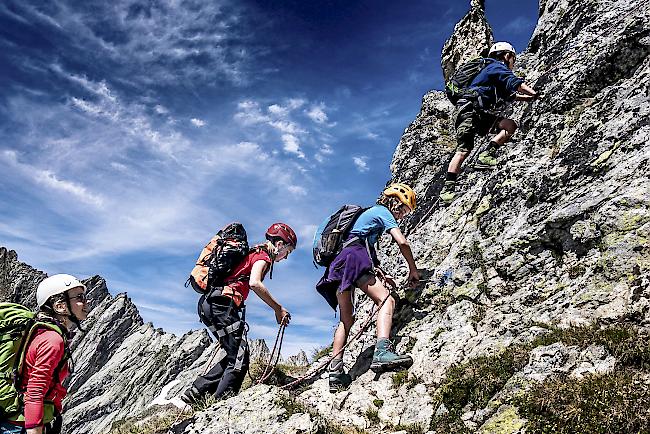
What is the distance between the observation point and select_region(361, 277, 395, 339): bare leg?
8453 mm

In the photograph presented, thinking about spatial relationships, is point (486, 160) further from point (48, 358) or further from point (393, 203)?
point (48, 358)

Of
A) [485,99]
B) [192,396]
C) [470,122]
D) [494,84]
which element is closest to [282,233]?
[192,396]

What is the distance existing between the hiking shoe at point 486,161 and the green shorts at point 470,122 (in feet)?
2.72

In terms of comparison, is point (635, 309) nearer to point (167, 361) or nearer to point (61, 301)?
point (61, 301)

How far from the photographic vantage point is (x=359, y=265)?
348 inches

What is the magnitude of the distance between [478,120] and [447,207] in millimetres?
2786

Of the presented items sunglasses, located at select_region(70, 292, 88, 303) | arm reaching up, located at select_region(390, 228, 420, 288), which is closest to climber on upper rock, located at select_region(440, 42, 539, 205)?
arm reaching up, located at select_region(390, 228, 420, 288)

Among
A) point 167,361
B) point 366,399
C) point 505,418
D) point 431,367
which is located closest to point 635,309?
point 505,418

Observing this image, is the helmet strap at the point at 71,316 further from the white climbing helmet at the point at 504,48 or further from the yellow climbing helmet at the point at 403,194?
the white climbing helmet at the point at 504,48

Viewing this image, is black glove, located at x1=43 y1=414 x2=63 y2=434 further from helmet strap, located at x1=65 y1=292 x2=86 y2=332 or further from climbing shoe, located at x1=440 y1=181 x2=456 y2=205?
climbing shoe, located at x1=440 y1=181 x2=456 y2=205

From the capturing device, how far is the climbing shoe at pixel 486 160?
11734 millimetres

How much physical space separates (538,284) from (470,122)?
20.5ft

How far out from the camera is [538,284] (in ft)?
25.8

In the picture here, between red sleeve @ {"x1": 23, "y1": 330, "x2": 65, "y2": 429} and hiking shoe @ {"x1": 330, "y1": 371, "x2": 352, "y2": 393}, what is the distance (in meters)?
4.77
